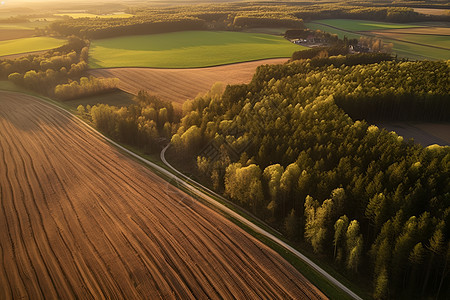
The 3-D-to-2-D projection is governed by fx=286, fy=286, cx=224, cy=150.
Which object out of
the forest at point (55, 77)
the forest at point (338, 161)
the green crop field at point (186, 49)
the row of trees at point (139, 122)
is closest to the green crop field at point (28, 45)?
the green crop field at point (186, 49)

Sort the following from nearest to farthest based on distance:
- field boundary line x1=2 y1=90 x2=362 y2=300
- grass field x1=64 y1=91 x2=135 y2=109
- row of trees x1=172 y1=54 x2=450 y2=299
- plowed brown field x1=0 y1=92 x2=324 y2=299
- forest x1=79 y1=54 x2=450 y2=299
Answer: row of trees x1=172 y1=54 x2=450 y2=299 < forest x1=79 y1=54 x2=450 y2=299 < plowed brown field x1=0 y1=92 x2=324 y2=299 < field boundary line x1=2 y1=90 x2=362 y2=300 < grass field x1=64 y1=91 x2=135 y2=109

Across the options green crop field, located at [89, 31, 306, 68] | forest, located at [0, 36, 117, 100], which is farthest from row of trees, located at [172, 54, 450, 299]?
green crop field, located at [89, 31, 306, 68]

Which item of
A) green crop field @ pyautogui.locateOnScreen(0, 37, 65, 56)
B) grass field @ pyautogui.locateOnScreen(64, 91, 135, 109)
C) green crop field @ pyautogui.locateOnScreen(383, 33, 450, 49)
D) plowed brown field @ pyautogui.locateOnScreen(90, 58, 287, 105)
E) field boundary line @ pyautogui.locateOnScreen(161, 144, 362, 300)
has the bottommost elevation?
field boundary line @ pyautogui.locateOnScreen(161, 144, 362, 300)

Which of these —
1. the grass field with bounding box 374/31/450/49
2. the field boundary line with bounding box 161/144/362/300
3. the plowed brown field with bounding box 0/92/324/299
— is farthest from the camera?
the grass field with bounding box 374/31/450/49

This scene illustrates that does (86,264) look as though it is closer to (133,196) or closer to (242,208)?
(133,196)

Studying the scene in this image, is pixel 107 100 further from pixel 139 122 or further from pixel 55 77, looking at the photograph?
pixel 139 122

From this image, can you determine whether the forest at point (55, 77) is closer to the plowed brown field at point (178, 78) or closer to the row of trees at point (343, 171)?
the plowed brown field at point (178, 78)

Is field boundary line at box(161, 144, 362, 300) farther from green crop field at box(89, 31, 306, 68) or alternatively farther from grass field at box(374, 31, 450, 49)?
grass field at box(374, 31, 450, 49)
